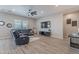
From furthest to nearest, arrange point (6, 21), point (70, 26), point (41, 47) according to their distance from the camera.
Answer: point (41, 47), point (70, 26), point (6, 21)

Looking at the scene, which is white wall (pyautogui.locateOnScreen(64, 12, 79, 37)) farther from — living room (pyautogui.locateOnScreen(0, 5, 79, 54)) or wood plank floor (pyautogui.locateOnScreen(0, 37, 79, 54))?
wood plank floor (pyautogui.locateOnScreen(0, 37, 79, 54))

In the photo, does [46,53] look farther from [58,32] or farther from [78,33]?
[78,33]

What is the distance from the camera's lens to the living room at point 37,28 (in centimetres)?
276

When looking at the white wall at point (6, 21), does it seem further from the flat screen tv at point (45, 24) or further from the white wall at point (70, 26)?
the white wall at point (70, 26)

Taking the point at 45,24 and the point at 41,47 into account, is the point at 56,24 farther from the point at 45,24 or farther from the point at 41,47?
the point at 41,47

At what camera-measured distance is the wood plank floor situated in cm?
281

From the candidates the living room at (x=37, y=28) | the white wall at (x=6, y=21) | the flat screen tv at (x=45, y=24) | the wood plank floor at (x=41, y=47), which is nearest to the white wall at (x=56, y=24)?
the living room at (x=37, y=28)

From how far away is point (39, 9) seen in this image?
2.86 meters

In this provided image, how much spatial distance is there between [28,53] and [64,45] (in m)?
1.27

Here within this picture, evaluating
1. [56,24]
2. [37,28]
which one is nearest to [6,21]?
[37,28]

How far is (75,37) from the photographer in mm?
2941

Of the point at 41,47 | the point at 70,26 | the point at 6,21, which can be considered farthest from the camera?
the point at 41,47

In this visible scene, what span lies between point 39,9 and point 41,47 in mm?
1281
